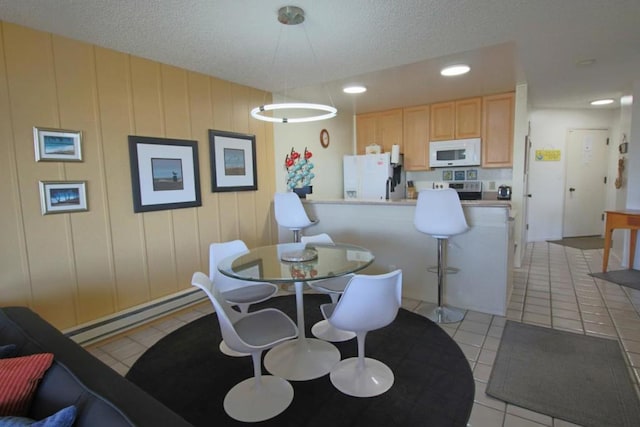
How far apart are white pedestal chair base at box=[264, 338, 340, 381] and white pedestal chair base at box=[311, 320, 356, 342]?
113 millimetres

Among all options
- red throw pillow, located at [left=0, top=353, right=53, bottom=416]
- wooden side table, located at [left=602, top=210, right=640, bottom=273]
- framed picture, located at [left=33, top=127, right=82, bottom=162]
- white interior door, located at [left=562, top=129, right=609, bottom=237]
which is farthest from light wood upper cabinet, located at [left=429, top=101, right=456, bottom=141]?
red throw pillow, located at [left=0, top=353, right=53, bottom=416]

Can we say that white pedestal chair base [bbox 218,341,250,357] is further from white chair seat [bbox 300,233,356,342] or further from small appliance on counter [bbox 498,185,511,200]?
small appliance on counter [bbox 498,185,511,200]

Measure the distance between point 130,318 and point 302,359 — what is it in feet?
5.23

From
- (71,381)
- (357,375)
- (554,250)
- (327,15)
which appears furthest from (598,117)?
(71,381)

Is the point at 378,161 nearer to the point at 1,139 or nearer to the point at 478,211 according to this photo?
the point at 478,211

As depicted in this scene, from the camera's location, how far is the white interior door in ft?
18.9

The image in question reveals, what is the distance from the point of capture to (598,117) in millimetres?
5727

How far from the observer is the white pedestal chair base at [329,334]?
2.53 metres

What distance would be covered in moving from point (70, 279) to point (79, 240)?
29 cm

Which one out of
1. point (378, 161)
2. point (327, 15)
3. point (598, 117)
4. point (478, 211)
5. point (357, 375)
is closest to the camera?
point (357, 375)

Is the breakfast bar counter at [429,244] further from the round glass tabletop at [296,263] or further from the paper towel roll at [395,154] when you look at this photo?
the paper towel roll at [395,154]

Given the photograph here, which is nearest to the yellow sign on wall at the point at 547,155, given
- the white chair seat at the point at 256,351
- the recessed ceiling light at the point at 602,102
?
the recessed ceiling light at the point at 602,102

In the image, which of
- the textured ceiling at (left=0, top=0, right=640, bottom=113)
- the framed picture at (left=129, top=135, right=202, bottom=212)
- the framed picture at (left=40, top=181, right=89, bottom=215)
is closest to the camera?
the textured ceiling at (left=0, top=0, right=640, bottom=113)

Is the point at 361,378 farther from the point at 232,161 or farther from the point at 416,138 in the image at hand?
the point at 416,138
